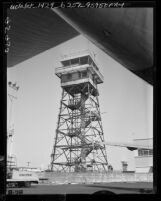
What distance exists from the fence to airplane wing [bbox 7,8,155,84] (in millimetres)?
1055

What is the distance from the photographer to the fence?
4062 mm

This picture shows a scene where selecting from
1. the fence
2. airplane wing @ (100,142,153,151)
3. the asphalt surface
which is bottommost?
the asphalt surface

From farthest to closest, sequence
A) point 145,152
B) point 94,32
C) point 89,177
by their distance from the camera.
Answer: point 89,177 < point 145,152 < point 94,32

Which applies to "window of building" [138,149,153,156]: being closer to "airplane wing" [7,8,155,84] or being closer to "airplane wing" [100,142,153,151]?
"airplane wing" [100,142,153,151]

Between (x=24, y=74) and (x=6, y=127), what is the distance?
633 millimetres

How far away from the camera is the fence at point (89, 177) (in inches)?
160

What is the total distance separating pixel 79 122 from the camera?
4312 mm

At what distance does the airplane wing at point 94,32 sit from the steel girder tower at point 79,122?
0.30 m

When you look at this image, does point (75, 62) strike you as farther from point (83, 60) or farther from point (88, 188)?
point (88, 188)

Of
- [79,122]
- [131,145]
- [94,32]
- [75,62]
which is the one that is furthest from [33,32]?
[131,145]

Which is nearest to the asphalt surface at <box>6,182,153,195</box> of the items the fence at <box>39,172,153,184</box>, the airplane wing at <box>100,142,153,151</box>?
the fence at <box>39,172,153,184</box>

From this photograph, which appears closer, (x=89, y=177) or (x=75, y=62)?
(x=89, y=177)

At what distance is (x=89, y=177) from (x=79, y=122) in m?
0.63

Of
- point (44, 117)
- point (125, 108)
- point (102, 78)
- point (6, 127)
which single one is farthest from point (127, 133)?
point (6, 127)
